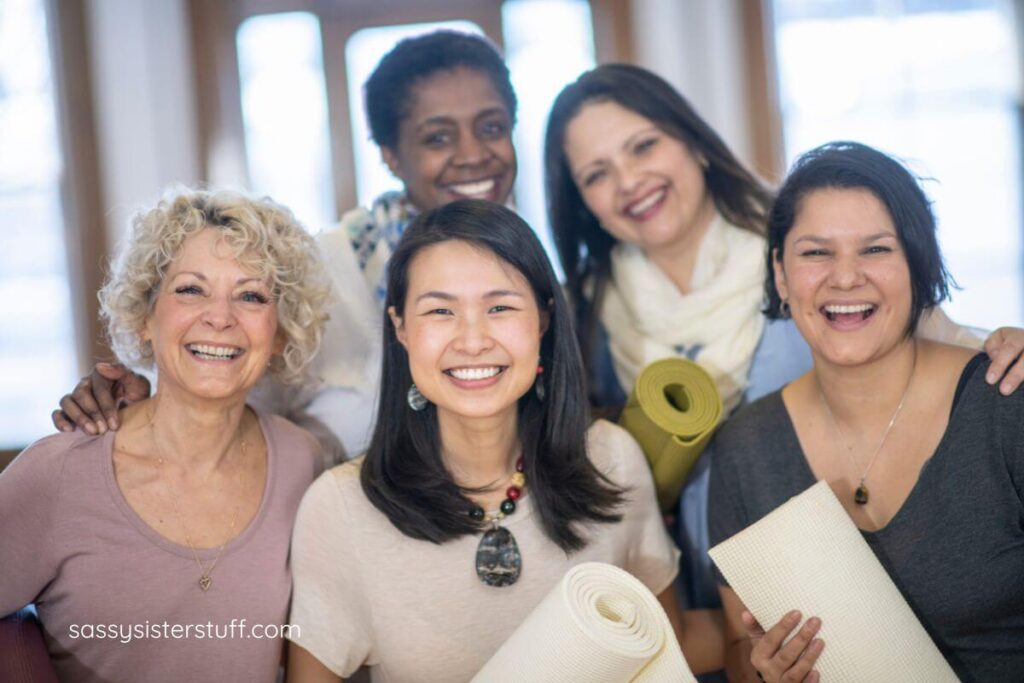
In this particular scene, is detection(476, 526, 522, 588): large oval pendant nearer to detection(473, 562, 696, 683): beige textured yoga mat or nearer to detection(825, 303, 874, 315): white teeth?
detection(473, 562, 696, 683): beige textured yoga mat

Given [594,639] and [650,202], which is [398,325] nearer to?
[594,639]

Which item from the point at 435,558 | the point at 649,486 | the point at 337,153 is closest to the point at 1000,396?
the point at 649,486

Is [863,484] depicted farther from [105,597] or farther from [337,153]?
[337,153]

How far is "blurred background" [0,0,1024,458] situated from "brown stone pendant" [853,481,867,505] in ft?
10.5

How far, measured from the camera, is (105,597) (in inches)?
71.6

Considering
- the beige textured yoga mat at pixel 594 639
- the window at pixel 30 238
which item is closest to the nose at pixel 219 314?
the beige textured yoga mat at pixel 594 639

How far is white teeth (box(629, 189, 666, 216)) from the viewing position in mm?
2494

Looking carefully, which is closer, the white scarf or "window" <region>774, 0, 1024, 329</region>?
the white scarf

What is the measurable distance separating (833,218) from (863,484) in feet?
1.67

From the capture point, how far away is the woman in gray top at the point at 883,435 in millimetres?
1743

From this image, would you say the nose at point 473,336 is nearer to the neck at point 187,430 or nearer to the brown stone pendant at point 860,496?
the neck at point 187,430

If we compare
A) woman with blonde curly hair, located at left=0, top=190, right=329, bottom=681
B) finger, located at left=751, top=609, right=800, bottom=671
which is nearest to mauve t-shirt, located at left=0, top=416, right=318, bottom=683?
woman with blonde curly hair, located at left=0, top=190, right=329, bottom=681

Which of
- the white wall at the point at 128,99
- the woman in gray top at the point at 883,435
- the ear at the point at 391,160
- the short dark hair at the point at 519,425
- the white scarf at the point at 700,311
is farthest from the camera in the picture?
the white wall at the point at 128,99

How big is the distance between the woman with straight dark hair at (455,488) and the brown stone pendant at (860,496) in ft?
1.39
